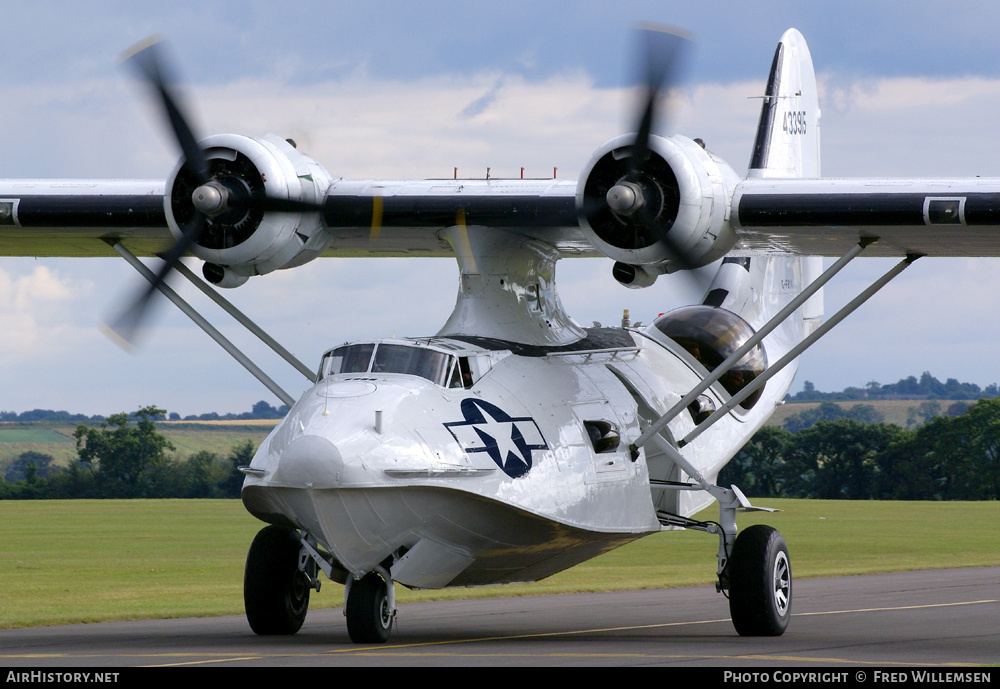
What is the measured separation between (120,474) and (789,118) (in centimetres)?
5356

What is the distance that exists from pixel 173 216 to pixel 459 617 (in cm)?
633

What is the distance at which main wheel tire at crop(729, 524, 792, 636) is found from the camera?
14.5 m

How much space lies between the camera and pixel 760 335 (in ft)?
47.0

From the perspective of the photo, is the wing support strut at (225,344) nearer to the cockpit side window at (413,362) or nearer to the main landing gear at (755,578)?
the cockpit side window at (413,362)

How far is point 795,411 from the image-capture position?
379ft

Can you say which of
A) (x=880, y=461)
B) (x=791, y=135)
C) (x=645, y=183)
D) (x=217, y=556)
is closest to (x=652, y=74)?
(x=645, y=183)

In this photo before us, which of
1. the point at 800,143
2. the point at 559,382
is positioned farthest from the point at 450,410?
the point at 800,143

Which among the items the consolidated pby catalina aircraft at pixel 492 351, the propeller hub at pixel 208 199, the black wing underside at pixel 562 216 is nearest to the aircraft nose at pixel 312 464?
the consolidated pby catalina aircraft at pixel 492 351

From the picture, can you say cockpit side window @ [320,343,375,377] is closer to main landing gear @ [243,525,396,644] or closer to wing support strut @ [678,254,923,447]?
main landing gear @ [243,525,396,644]

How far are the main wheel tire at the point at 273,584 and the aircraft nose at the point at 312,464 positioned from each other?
8.79ft

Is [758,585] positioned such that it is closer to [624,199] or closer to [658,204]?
[658,204]

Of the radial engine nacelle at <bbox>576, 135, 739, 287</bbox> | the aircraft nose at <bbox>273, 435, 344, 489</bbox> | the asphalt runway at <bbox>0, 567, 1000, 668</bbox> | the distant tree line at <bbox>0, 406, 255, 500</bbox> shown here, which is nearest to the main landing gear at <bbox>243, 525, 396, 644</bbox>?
the asphalt runway at <bbox>0, 567, 1000, 668</bbox>

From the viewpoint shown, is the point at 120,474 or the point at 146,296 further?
the point at 120,474

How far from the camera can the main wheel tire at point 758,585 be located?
14.5 m
